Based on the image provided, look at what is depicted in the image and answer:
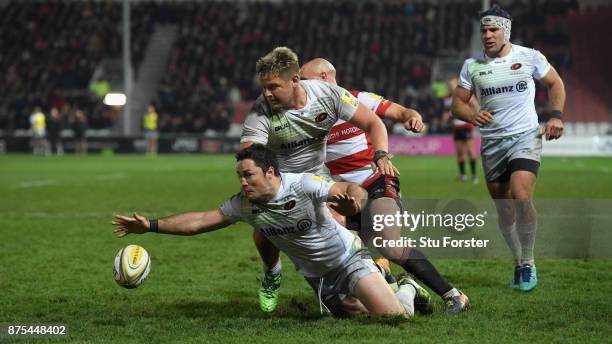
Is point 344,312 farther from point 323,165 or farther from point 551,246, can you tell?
point 551,246

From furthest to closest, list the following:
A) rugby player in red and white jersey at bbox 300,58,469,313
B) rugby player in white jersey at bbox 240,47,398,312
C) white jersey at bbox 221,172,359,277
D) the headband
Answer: the headband
rugby player in red and white jersey at bbox 300,58,469,313
rugby player in white jersey at bbox 240,47,398,312
white jersey at bbox 221,172,359,277

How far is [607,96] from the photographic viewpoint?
36.8 meters

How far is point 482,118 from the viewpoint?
296 inches

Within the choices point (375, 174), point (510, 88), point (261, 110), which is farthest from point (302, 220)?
point (510, 88)

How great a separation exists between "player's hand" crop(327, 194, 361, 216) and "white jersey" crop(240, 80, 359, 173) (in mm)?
937

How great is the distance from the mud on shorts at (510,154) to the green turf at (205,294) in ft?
3.16

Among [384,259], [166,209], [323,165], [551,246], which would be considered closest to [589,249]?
[551,246]

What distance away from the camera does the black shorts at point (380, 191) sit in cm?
719

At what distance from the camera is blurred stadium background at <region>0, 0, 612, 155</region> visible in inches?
1428

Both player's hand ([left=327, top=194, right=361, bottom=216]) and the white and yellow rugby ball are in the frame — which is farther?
the white and yellow rugby ball

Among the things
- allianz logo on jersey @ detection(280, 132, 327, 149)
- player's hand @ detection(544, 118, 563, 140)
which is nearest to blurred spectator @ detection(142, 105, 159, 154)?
player's hand @ detection(544, 118, 563, 140)

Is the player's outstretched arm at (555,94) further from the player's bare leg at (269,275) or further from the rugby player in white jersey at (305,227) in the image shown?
the player's bare leg at (269,275)

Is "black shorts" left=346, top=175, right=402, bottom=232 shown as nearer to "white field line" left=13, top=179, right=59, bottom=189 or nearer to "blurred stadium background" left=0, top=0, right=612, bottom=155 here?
"white field line" left=13, top=179, right=59, bottom=189

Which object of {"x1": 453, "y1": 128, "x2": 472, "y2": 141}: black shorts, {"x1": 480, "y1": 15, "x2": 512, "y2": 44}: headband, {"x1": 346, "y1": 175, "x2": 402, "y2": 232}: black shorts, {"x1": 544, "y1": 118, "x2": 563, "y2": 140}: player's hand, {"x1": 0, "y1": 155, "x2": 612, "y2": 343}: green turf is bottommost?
{"x1": 453, "y1": 128, "x2": 472, "y2": 141}: black shorts
